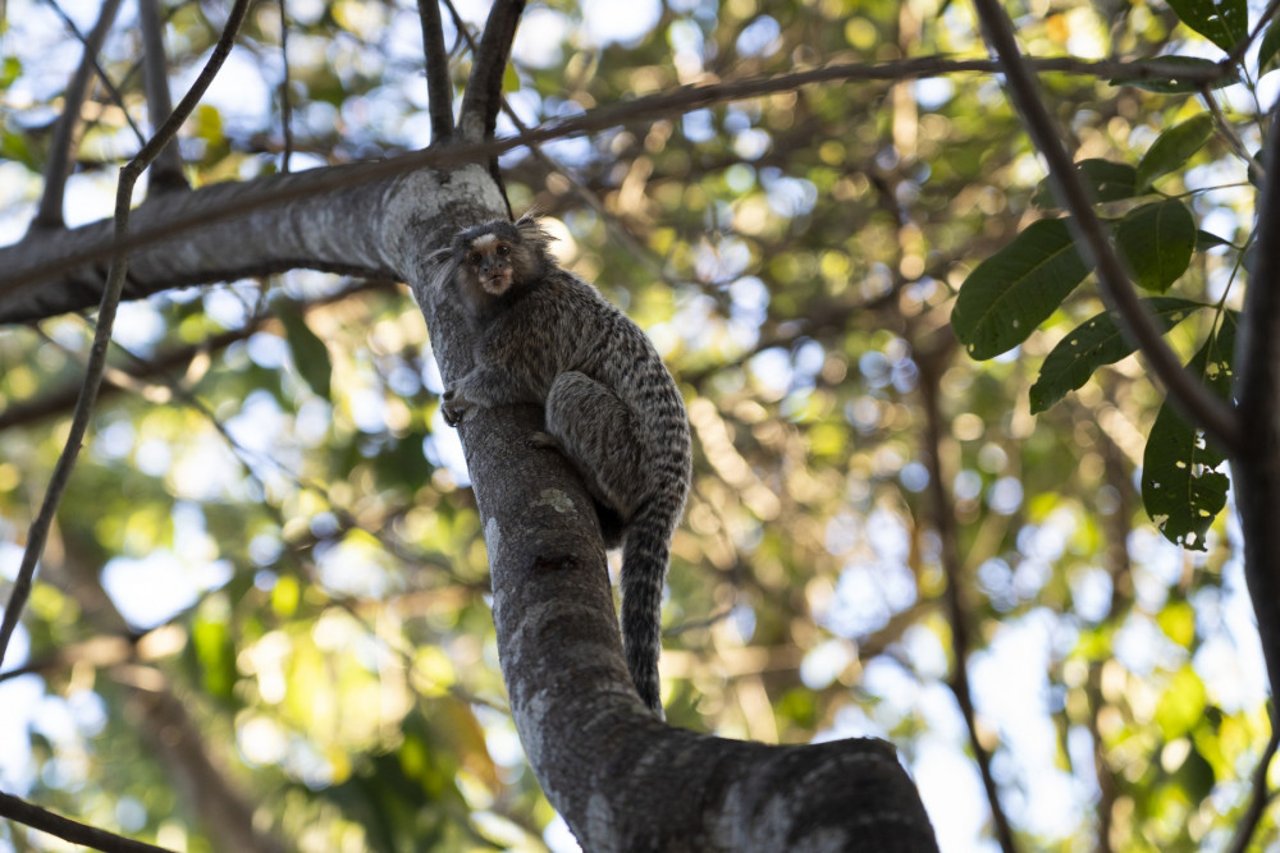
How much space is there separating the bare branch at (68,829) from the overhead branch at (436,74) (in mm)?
2150

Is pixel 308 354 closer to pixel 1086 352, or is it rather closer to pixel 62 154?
pixel 62 154

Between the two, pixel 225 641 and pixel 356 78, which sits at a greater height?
pixel 356 78

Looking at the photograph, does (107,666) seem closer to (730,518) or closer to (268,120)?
(268,120)

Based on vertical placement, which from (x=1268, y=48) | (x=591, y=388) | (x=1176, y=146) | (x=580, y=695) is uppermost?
(x=591, y=388)

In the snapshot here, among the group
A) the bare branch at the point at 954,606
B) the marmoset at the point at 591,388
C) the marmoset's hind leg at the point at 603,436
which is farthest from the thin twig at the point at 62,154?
the bare branch at the point at 954,606

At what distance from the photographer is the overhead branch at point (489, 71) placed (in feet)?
12.2

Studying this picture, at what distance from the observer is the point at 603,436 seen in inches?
154

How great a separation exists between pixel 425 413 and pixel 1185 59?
5.28 m

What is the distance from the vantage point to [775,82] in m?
1.70

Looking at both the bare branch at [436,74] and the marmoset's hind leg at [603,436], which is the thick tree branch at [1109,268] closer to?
the marmoset's hind leg at [603,436]

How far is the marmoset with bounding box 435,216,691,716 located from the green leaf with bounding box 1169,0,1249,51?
1730 millimetres

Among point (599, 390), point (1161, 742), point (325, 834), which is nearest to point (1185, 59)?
point (599, 390)

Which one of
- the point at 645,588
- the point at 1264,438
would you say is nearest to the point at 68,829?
the point at 645,588

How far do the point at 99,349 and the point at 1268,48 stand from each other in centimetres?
266
